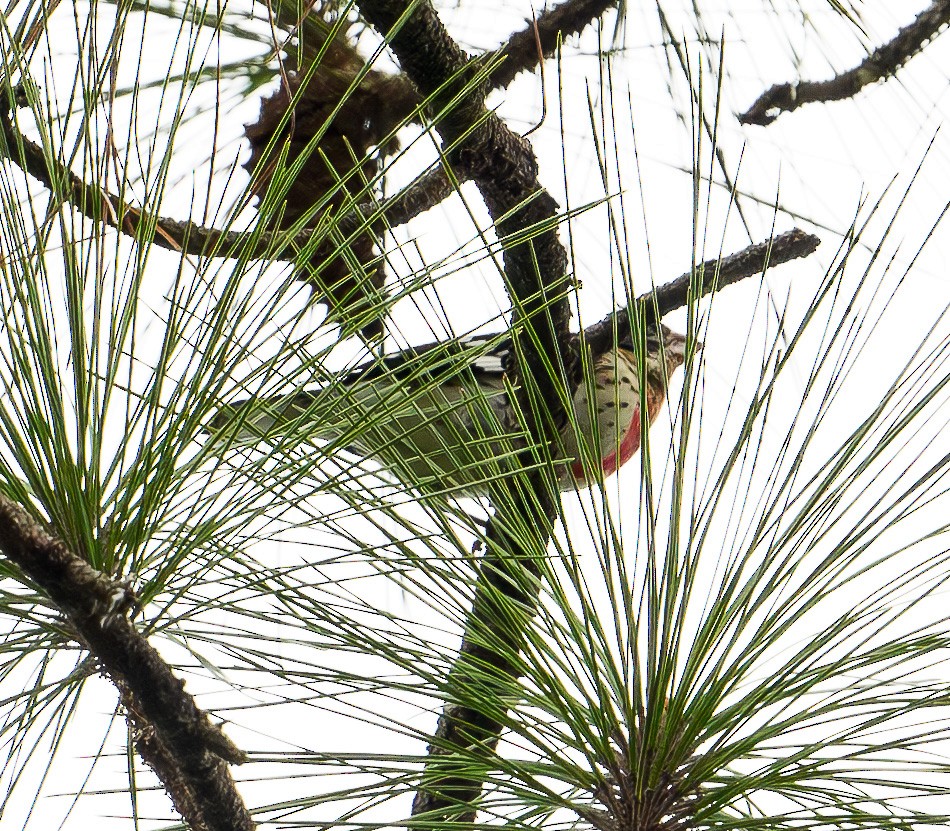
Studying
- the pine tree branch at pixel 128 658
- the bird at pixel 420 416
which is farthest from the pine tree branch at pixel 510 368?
the pine tree branch at pixel 128 658

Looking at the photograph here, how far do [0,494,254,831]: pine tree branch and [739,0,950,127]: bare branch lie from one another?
657 millimetres

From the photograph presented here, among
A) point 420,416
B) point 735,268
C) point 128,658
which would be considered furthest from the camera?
point 735,268

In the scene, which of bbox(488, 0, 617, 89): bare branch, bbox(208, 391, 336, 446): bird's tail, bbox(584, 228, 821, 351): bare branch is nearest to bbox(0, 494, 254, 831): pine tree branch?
bbox(208, 391, 336, 446): bird's tail

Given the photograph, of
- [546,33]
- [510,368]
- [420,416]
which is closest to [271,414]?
[420,416]

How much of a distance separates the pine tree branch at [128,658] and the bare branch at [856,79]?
66 centimetres

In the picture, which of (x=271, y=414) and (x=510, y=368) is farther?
(x=510, y=368)

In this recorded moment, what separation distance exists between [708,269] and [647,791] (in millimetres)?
451

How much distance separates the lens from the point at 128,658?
0.57 metres

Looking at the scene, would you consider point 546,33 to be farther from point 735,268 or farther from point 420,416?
point 420,416

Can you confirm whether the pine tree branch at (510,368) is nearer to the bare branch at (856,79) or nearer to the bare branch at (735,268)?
the bare branch at (735,268)

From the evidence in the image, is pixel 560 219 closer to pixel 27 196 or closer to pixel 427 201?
pixel 27 196

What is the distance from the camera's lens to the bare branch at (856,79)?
95 centimetres

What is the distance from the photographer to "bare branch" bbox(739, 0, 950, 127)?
0.95 meters

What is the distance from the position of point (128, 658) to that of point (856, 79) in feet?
2.41
